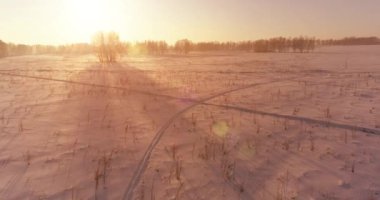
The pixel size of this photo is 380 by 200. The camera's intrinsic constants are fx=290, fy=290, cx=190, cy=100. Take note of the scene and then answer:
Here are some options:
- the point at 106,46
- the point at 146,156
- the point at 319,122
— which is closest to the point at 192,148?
the point at 146,156

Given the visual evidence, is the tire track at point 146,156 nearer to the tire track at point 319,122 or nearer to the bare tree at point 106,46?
the tire track at point 319,122

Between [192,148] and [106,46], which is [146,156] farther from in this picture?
[106,46]

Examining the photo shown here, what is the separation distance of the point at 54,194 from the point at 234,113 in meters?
7.54

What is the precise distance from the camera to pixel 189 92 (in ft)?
53.9

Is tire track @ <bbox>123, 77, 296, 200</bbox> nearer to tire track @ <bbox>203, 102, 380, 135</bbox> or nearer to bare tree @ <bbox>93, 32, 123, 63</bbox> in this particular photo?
tire track @ <bbox>203, 102, 380, 135</bbox>

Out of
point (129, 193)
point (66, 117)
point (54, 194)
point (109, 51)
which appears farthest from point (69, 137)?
point (109, 51)

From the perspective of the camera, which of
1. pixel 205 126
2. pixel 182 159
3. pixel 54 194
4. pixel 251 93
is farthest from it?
pixel 251 93

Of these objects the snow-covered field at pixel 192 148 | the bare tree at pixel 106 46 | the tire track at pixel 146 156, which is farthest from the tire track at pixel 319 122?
the bare tree at pixel 106 46

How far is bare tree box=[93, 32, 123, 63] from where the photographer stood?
196ft

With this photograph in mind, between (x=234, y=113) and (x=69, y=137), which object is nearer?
(x=69, y=137)

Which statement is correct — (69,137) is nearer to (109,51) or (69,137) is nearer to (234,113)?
(234,113)

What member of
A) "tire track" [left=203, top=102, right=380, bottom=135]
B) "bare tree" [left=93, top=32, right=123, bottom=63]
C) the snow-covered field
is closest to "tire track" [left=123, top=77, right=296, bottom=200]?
the snow-covered field

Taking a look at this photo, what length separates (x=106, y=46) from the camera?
61188 millimetres

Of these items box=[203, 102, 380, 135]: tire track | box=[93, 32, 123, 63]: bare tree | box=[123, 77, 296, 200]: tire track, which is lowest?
box=[123, 77, 296, 200]: tire track
